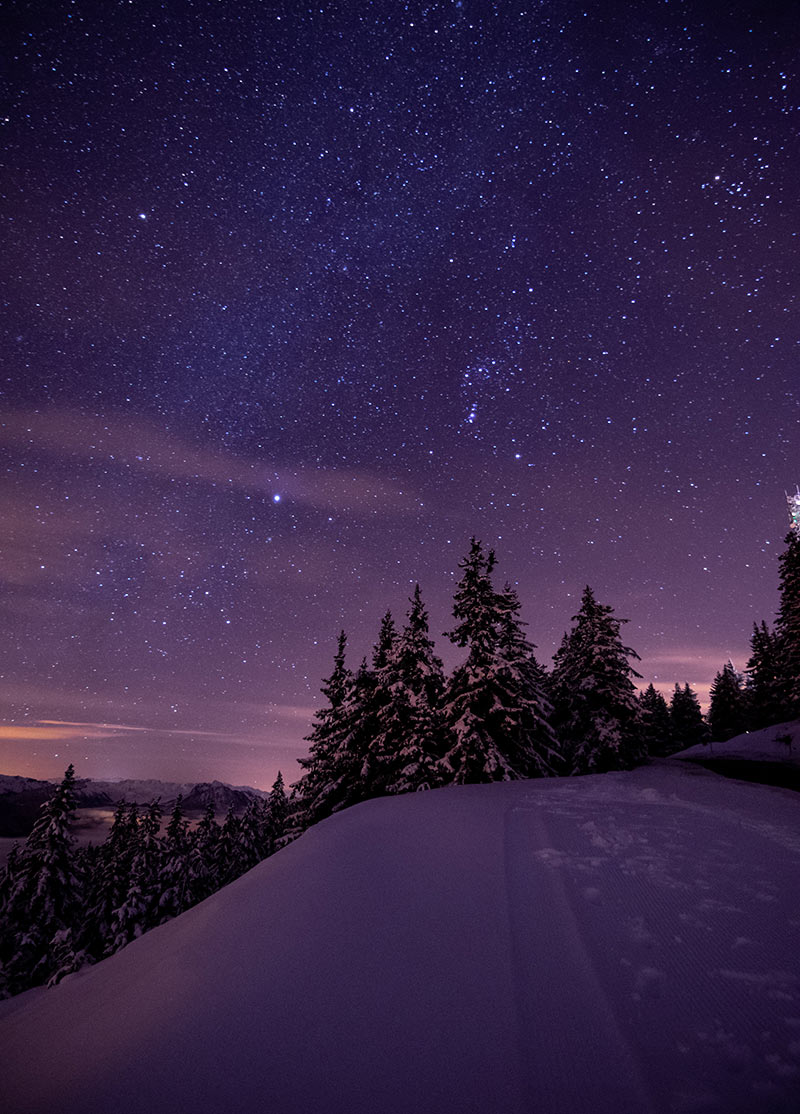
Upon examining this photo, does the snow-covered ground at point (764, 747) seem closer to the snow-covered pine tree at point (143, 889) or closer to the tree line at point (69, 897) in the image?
the tree line at point (69, 897)

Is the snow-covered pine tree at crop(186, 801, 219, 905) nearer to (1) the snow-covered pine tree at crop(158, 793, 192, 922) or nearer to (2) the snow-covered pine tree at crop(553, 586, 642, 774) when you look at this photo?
(1) the snow-covered pine tree at crop(158, 793, 192, 922)

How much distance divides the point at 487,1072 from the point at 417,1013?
2.58 ft

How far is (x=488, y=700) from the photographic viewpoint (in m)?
19.0

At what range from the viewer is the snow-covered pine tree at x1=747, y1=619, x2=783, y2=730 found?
138 feet

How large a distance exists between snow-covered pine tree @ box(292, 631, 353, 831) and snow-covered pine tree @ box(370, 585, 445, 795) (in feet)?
5.60

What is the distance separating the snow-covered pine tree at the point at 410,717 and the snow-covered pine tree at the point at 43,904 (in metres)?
19.9

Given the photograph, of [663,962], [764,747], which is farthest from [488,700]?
[764,747]

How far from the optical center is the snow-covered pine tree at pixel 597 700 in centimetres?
2264

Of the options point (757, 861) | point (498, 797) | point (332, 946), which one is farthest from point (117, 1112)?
point (498, 797)

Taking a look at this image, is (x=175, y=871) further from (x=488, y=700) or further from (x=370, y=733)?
(x=488, y=700)

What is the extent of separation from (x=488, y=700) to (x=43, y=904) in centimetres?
2667

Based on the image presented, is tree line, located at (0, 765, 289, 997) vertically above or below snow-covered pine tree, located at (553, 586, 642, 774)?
below

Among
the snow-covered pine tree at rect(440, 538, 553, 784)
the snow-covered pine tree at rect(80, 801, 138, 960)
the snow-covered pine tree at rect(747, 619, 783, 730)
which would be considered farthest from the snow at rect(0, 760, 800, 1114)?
the snow-covered pine tree at rect(747, 619, 783, 730)

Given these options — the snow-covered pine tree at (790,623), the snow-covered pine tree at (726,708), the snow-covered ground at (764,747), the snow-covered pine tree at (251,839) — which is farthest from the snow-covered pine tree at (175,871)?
the snow-covered pine tree at (726,708)
